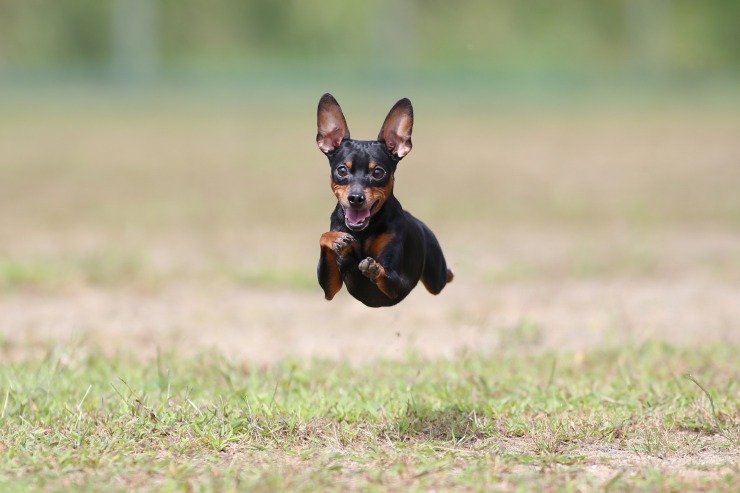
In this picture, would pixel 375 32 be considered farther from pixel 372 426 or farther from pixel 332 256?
pixel 332 256

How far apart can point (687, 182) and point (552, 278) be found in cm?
703

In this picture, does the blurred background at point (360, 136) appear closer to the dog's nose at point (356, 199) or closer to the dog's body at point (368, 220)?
the dog's body at point (368, 220)

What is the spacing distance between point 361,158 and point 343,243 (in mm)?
309

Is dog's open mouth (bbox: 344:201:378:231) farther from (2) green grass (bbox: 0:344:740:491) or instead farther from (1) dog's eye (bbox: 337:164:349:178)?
(2) green grass (bbox: 0:344:740:491)

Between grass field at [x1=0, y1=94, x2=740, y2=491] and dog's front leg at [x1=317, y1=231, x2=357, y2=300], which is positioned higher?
dog's front leg at [x1=317, y1=231, x2=357, y2=300]

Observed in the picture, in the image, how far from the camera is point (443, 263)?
4473mm

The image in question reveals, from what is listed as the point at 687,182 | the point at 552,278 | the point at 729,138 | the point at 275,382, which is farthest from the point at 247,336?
the point at 729,138

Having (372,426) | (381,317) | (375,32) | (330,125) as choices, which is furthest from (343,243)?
(375,32)

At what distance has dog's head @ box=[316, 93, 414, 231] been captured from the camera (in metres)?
3.80

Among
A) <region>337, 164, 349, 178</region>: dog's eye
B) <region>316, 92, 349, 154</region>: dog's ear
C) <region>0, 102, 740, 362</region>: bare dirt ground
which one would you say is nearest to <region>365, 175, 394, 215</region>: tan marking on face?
<region>337, 164, 349, 178</region>: dog's eye

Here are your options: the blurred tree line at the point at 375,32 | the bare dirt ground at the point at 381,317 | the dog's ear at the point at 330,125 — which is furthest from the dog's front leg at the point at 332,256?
the blurred tree line at the point at 375,32

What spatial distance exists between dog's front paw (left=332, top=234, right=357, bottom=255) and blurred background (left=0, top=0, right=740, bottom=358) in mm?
2562

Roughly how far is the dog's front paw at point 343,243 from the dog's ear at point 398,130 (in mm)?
379

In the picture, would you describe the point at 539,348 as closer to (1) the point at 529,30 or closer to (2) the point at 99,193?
(2) the point at 99,193
